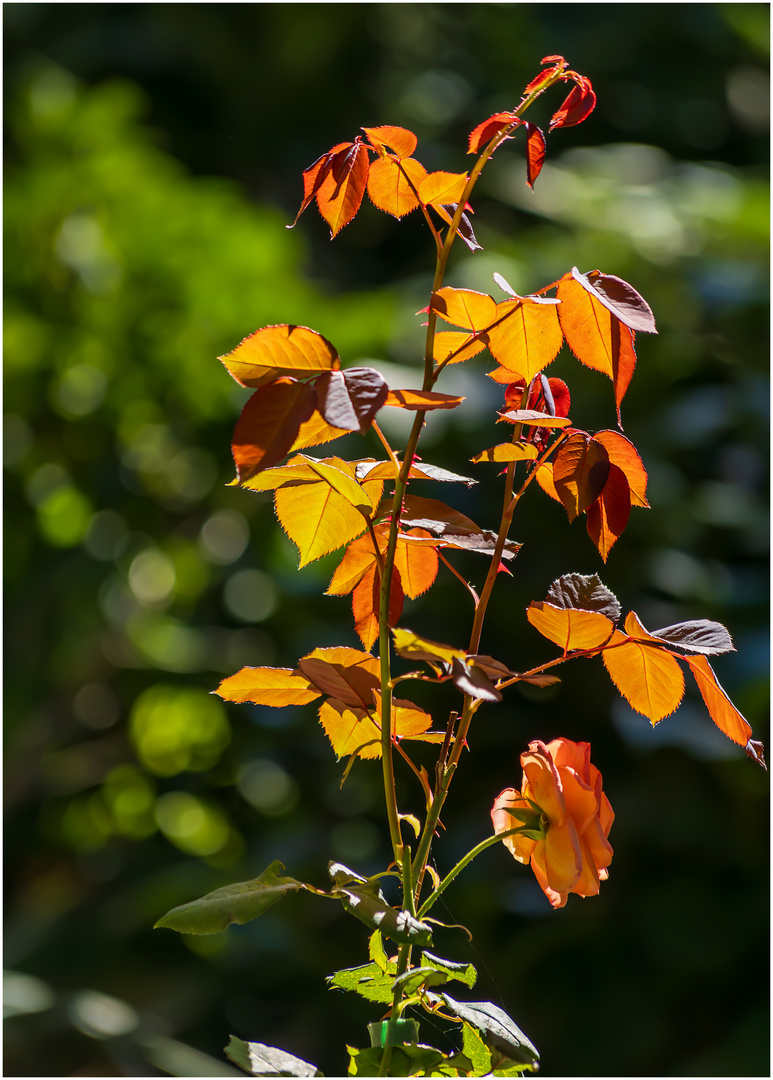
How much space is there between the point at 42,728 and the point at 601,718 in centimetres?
102

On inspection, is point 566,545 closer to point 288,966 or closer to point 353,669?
point 288,966

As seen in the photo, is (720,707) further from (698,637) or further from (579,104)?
(579,104)

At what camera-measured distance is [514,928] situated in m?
1.08

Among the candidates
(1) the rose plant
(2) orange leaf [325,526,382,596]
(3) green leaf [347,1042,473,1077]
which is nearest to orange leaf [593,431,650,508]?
(1) the rose plant

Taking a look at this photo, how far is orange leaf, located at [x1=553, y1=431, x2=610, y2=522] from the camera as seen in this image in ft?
0.94

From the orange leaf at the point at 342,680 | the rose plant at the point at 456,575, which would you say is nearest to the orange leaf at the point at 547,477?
the rose plant at the point at 456,575

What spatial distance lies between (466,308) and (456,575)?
0.10 metres

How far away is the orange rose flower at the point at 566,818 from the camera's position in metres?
0.29

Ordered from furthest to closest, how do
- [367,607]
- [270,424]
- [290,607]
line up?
[290,607] → [367,607] → [270,424]

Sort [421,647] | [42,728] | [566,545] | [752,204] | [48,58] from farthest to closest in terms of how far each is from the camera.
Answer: [48,58], [42,728], [752,204], [566,545], [421,647]

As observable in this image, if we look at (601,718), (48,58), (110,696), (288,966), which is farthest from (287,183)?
(288,966)

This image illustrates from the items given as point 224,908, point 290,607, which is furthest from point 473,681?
point 290,607

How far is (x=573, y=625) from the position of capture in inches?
12.1

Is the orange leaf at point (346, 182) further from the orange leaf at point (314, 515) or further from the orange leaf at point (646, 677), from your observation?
the orange leaf at point (646, 677)
